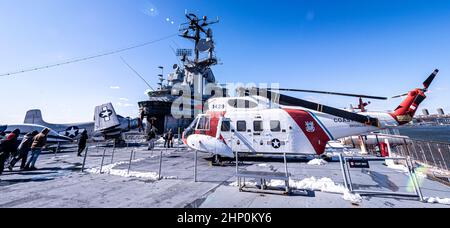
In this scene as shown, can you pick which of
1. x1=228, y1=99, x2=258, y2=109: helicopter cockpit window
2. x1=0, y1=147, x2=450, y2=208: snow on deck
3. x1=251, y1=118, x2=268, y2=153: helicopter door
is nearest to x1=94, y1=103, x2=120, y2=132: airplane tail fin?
x1=0, y1=147, x2=450, y2=208: snow on deck

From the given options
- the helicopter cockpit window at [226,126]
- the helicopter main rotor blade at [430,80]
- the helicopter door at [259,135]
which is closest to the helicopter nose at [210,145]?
the helicopter cockpit window at [226,126]

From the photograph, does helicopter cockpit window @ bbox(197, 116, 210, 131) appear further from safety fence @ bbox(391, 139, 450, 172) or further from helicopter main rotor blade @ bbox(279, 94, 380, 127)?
safety fence @ bbox(391, 139, 450, 172)

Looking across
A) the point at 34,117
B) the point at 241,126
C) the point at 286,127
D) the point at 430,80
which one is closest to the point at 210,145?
the point at 241,126

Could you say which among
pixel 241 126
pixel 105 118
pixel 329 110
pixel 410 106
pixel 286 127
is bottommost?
pixel 286 127

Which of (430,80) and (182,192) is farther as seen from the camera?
(430,80)

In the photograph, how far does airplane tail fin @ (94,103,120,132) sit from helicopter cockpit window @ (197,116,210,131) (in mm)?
18596

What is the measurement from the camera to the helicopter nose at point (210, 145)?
33.0ft

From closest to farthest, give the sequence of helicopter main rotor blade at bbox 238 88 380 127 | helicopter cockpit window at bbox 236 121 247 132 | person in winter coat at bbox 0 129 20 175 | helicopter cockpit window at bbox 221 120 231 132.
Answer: person in winter coat at bbox 0 129 20 175, helicopter main rotor blade at bbox 238 88 380 127, helicopter cockpit window at bbox 236 121 247 132, helicopter cockpit window at bbox 221 120 231 132

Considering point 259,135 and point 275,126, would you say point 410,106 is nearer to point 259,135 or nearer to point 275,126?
point 275,126

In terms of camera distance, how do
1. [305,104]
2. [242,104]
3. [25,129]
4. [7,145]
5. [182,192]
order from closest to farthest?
[182,192]
[7,145]
[305,104]
[242,104]
[25,129]

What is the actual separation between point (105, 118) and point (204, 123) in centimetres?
2025

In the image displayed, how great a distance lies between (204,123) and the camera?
10.9 meters

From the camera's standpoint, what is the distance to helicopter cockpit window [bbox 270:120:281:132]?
10.1 m
